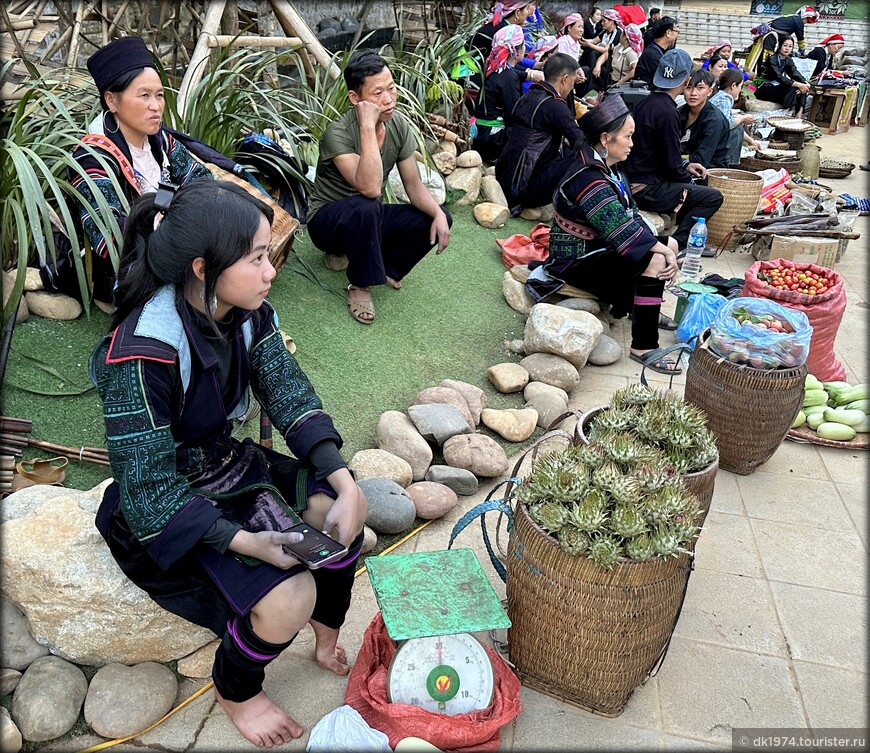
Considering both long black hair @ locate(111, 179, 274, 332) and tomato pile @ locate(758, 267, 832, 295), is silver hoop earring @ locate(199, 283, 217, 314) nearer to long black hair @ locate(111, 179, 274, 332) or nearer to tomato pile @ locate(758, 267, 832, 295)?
long black hair @ locate(111, 179, 274, 332)

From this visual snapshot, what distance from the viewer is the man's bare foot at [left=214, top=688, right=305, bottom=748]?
2070 millimetres

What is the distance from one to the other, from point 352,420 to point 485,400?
0.74 m

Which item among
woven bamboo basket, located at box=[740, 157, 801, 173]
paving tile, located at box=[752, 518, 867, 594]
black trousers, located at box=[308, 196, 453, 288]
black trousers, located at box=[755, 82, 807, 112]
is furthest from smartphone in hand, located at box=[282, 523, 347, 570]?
black trousers, located at box=[755, 82, 807, 112]

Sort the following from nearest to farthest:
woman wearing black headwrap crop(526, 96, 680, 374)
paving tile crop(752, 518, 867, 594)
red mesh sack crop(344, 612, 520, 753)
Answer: red mesh sack crop(344, 612, 520, 753) → paving tile crop(752, 518, 867, 594) → woman wearing black headwrap crop(526, 96, 680, 374)

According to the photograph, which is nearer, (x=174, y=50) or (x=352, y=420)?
(x=352, y=420)

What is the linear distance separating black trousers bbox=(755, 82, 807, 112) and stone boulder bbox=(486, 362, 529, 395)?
9.36 meters

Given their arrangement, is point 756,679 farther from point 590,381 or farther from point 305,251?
point 305,251

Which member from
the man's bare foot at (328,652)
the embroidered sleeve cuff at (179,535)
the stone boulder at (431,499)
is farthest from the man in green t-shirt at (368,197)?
the embroidered sleeve cuff at (179,535)

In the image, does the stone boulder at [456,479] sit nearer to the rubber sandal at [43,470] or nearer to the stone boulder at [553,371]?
the stone boulder at [553,371]

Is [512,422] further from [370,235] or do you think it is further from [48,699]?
[48,699]

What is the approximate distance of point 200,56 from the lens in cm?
449

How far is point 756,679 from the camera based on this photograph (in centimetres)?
241

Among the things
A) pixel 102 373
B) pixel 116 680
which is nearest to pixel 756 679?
pixel 116 680

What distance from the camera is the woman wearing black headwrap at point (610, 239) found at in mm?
4379
